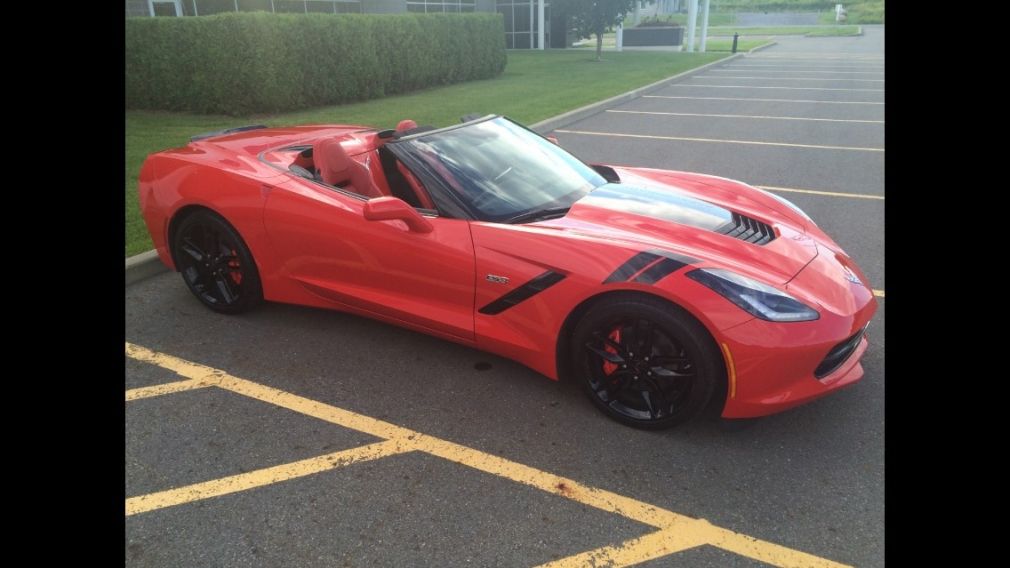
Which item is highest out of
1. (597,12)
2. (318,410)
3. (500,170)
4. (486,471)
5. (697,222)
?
(597,12)

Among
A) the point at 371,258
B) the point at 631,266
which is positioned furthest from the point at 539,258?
the point at 371,258

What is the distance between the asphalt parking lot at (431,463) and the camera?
7.46 ft

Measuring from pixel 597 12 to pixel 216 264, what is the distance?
2261 cm

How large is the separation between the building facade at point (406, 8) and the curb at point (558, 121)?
8.30 metres

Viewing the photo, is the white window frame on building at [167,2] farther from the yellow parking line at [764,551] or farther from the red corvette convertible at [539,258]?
the yellow parking line at [764,551]

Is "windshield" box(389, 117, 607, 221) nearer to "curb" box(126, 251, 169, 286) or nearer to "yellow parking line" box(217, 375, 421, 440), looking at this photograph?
"yellow parking line" box(217, 375, 421, 440)

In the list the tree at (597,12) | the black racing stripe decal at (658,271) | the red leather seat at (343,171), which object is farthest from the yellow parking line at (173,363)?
the tree at (597,12)

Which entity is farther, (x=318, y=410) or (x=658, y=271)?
(x=318, y=410)

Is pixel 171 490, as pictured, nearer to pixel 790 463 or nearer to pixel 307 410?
pixel 307 410

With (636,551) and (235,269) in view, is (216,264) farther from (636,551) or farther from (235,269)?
(636,551)

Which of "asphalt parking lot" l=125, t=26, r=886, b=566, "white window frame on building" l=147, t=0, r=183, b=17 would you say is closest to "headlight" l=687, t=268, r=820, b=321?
"asphalt parking lot" l=125, t=26, r=886, b=566

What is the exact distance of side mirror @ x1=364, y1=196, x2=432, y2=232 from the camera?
2971 millimetres

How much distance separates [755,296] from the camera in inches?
103

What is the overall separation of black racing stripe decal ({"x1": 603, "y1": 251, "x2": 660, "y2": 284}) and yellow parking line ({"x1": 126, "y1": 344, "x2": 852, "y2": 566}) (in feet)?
2.82
